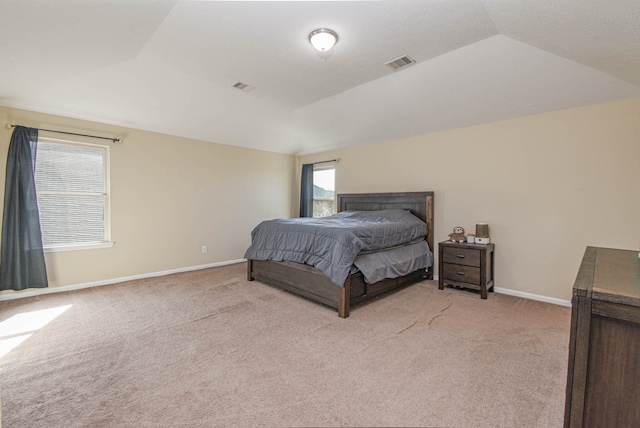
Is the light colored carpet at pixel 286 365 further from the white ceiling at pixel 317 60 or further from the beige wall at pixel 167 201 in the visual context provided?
the white ceiling at pixel 317 60

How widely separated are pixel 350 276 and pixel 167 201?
125 inches

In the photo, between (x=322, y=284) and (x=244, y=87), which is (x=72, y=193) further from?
(x=322, y=284)

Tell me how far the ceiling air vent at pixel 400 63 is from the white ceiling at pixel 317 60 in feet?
0.22

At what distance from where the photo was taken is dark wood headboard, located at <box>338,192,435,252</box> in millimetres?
4031

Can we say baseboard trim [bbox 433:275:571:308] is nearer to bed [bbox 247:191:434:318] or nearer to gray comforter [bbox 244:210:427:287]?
bed [bbox 247:191:434:318]

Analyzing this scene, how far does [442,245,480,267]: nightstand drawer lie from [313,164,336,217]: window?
2418mm

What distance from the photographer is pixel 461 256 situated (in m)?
3.38

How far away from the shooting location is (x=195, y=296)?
10.9ft

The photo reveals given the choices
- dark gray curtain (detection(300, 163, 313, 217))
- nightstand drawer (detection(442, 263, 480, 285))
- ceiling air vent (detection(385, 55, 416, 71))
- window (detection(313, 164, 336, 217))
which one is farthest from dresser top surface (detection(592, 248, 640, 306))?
dark gray curtain (detection(300, 163, 313, 217))

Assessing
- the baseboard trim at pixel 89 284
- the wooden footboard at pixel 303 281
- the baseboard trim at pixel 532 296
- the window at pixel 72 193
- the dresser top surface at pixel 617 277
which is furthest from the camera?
the window at pixel 72 193

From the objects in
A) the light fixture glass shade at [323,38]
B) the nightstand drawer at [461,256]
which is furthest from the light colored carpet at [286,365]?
the light fixture glass shade at [323,38]

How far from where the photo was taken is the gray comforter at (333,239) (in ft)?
9.07

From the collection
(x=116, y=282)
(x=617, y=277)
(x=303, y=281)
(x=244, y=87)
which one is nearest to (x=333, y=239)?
(x=303, y=281)

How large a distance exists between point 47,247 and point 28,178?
2.72 feet
